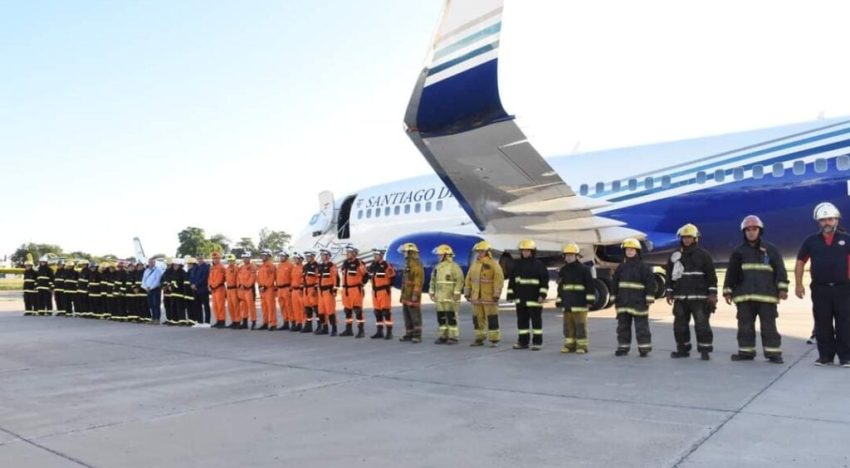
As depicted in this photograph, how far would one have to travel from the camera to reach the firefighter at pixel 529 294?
910cm

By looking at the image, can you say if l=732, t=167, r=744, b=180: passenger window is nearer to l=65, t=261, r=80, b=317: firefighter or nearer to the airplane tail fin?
the airplane tail fin

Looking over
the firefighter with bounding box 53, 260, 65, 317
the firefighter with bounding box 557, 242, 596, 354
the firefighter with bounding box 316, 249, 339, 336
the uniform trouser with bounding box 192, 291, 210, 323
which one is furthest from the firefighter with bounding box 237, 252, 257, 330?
the firefighter with bounding box 53, 260, 65, 317

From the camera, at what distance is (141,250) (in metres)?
41.6

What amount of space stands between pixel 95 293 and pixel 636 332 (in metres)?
14.0

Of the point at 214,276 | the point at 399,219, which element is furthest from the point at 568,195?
the point at 214,276

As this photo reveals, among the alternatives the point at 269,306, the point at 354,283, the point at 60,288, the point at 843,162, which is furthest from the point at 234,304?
the point at 843,162

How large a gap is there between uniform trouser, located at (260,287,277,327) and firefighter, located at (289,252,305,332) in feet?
1.66

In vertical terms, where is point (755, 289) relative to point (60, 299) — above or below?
above

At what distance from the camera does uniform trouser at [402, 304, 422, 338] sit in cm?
1015

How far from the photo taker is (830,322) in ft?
23.7

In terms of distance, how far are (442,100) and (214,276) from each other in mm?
7270

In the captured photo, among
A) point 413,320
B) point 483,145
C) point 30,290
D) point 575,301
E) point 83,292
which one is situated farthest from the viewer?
point 30,290

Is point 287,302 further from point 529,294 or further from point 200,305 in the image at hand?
point 529,294

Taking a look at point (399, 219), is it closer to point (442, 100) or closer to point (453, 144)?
point (453, 144)
